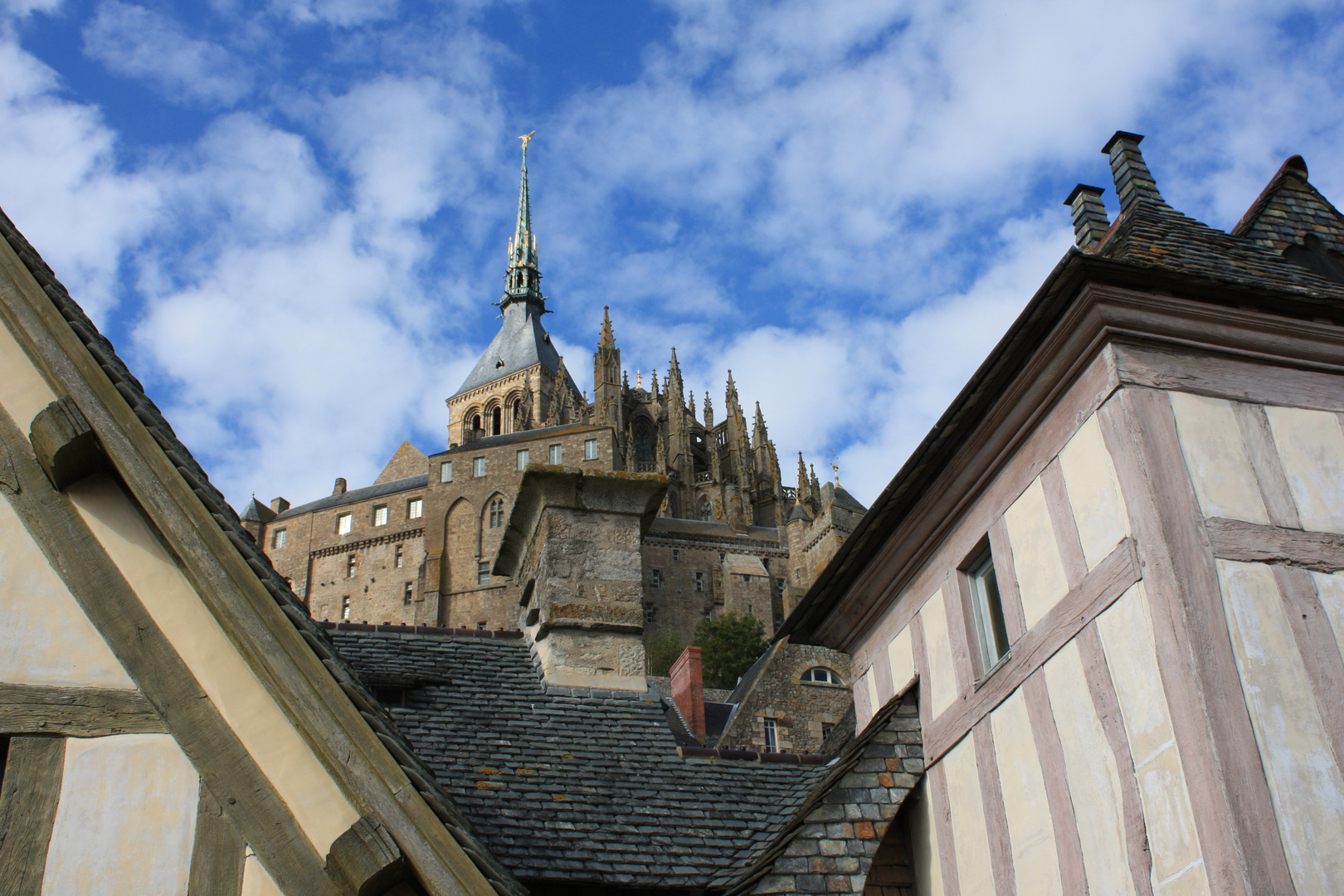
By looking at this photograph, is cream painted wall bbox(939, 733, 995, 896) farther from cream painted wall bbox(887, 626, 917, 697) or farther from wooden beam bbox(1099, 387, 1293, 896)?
wooden beam bbox(1099, 387, 1293, 896)

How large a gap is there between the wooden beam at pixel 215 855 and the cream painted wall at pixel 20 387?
168 cm

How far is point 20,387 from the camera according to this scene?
4.68m

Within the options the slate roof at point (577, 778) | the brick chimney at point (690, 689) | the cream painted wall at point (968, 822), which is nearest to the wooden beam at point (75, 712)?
the slate roof at point (577, 778)

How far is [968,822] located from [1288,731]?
6.95ft

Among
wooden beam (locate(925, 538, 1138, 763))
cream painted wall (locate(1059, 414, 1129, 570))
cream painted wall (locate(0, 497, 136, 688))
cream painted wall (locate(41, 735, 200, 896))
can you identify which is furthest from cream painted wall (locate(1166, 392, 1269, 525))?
cream painted wall (locate(0, 497, 136, 688))

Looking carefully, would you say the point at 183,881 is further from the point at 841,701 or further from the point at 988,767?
the point at 841,701

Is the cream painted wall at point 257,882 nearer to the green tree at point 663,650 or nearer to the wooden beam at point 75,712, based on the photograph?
the wooden beam at point 75,712

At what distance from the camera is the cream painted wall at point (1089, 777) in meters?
5.20

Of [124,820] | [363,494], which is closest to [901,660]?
[124,820]

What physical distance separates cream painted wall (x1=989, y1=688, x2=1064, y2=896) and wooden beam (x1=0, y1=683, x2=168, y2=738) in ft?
13.4

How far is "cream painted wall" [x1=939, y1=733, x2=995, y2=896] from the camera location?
634cm

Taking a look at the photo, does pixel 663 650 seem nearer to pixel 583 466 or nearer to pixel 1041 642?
pixel 583 466

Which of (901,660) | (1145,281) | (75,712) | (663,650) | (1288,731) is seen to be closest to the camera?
(75,712)

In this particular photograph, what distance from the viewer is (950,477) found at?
6.95 meters
